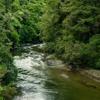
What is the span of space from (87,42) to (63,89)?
1522cm

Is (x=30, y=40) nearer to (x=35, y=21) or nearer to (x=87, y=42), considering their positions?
(x=35, y=21)

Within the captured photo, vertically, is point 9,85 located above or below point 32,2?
below

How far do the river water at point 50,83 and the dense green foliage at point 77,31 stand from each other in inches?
113

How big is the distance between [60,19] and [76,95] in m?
25.6

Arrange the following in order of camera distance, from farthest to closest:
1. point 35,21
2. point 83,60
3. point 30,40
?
point 35,21, point 30,40, point 83,60

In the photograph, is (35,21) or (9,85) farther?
(35,21)

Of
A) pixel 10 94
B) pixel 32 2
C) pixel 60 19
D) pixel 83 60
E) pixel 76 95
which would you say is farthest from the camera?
pixel 32 2

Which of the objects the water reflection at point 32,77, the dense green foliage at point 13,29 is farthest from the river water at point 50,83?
the dense green foliage at point 13,29

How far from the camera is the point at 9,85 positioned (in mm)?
39875

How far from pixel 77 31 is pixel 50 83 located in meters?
14.1

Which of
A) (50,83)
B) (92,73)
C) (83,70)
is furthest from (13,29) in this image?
(50,83)

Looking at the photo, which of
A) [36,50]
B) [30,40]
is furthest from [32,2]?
[36,50]

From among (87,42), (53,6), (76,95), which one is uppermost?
(53,6)

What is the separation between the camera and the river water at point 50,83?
4156 centimetres
